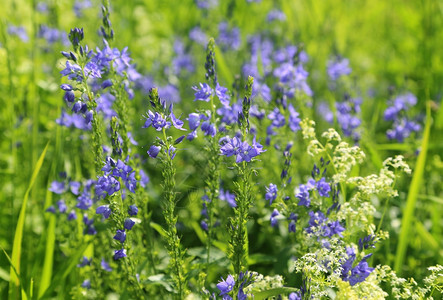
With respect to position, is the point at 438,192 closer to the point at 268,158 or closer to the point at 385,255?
the point at 385,255

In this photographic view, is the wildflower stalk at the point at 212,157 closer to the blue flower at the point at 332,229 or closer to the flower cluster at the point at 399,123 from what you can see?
the blue flower at the point at 332,229

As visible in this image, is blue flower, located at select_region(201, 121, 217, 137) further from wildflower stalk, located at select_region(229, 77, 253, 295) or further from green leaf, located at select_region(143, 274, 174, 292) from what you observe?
green leaf, located at select_region(143, 274, 174, 292)

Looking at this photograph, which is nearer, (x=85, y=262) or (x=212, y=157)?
(x=212, y=157)

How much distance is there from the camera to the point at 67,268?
3053 mm

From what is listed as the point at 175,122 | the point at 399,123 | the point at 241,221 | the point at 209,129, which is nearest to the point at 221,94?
the point at 209,129

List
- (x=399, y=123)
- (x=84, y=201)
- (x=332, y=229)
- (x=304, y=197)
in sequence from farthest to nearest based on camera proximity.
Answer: (x=399, y=123)
(x=84, y=201)
(x=304, y=197)
(x=332, y=229)

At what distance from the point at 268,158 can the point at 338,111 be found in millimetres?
1072

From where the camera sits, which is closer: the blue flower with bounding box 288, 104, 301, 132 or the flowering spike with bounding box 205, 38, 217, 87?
the flowering spike with bounding box 205, 38, 217, 87

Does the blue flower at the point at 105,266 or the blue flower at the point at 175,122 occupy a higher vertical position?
the blue flower at the point at 175,122

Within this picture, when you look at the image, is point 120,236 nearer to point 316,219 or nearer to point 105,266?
point 105,266

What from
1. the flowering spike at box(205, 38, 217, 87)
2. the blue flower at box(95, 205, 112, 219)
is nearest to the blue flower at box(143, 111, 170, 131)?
the blue flower at box(95, 205, 112, 219)

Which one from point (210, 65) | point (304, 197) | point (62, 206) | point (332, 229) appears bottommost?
point (332, 229)

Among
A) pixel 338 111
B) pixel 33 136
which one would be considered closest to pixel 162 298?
pixel 33 136

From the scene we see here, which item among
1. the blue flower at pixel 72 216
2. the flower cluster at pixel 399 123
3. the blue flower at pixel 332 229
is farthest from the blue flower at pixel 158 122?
the flower cluster at pixel 399 123
